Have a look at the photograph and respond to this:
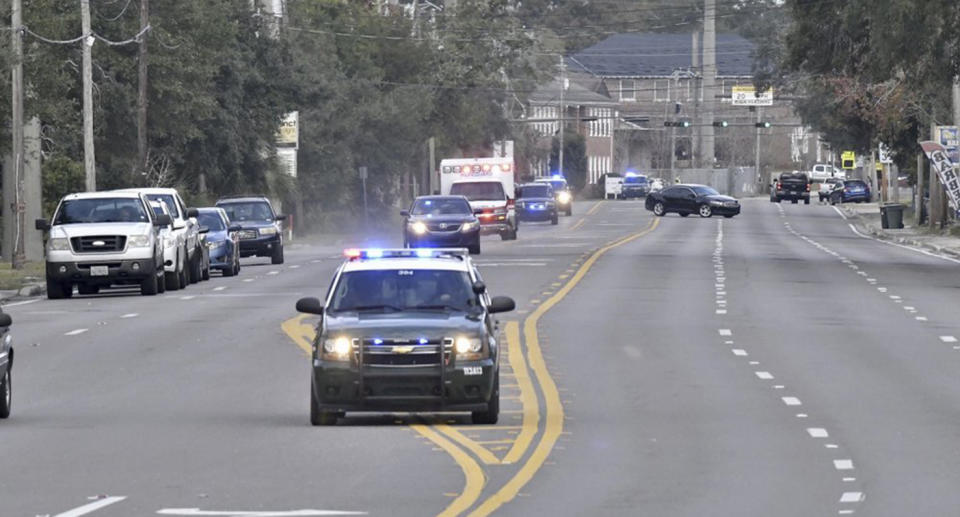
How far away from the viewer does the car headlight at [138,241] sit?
35.7m

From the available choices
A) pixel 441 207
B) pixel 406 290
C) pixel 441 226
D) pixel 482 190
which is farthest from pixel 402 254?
pixel 482 190

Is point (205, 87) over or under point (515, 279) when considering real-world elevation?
over

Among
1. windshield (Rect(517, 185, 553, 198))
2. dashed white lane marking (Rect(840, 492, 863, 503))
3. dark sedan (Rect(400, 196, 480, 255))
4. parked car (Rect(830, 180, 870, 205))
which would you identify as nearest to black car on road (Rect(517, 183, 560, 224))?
Answer: windshield (Rect(517, 185, 553, 198))

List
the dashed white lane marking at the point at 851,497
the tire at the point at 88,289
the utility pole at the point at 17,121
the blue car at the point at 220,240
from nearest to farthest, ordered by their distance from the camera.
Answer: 1. the dashed white lane marking at the point at 851,497
2. the tire at the point at 88,289
3. the utility pole at the point at 17,121
4. the blue car at the point at 220,240

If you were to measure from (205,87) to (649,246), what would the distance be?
14158 millimetres

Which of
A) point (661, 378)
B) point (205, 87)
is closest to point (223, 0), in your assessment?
point (205, 87)

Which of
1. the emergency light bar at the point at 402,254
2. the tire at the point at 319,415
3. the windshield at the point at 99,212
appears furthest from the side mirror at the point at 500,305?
the windshield at the point at 99,212

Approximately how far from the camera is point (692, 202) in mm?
90688

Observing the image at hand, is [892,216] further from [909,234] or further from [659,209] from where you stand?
[659,209]

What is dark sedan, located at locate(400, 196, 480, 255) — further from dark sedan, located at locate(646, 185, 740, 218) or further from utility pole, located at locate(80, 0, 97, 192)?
dark sedan, located at locate(646, 185, 740, 218)

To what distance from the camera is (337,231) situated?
83188 mm

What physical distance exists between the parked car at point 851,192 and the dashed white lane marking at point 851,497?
335 feet

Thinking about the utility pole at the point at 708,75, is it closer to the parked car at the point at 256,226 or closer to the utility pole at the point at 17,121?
the parked car at the point at 256,226

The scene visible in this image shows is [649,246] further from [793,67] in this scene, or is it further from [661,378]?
[661,378]
